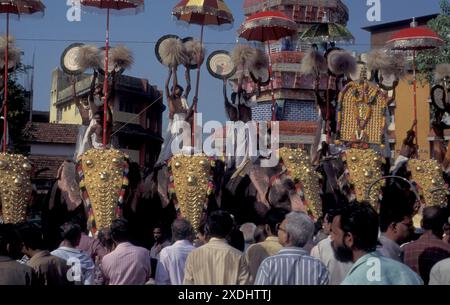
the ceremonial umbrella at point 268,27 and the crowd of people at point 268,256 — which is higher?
the ceremonial umbrella at point 268,27

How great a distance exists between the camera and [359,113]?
40.4 ft

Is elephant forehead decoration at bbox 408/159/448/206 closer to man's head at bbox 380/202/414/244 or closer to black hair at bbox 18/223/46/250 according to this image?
man's head at bbox 380/202/414/244

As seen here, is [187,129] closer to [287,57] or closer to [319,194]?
[319,194]

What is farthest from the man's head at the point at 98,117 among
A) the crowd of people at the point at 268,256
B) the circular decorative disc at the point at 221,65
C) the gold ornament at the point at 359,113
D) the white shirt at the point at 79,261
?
the white shirt at the point at 79,261

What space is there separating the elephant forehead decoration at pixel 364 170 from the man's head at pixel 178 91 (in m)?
2.78

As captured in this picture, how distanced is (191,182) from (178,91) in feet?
8.38

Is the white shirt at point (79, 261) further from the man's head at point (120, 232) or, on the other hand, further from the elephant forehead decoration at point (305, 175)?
the elephant forehead decoration at point (305, 175)

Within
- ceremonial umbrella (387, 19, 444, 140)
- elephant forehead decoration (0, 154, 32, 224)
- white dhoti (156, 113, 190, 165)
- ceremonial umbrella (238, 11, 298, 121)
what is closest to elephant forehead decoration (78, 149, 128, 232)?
elephant forehead decoration (0, 154, 32, 224)

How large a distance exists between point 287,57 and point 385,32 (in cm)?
951

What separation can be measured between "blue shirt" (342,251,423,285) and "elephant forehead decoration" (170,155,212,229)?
220 inches

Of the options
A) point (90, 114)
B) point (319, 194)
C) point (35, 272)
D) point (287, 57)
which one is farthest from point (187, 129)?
point (287, 57)

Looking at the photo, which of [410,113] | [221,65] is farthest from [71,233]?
[410,113]

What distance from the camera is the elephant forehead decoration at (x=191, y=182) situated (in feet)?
32.5

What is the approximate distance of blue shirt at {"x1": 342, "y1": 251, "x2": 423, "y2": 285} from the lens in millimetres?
4195
